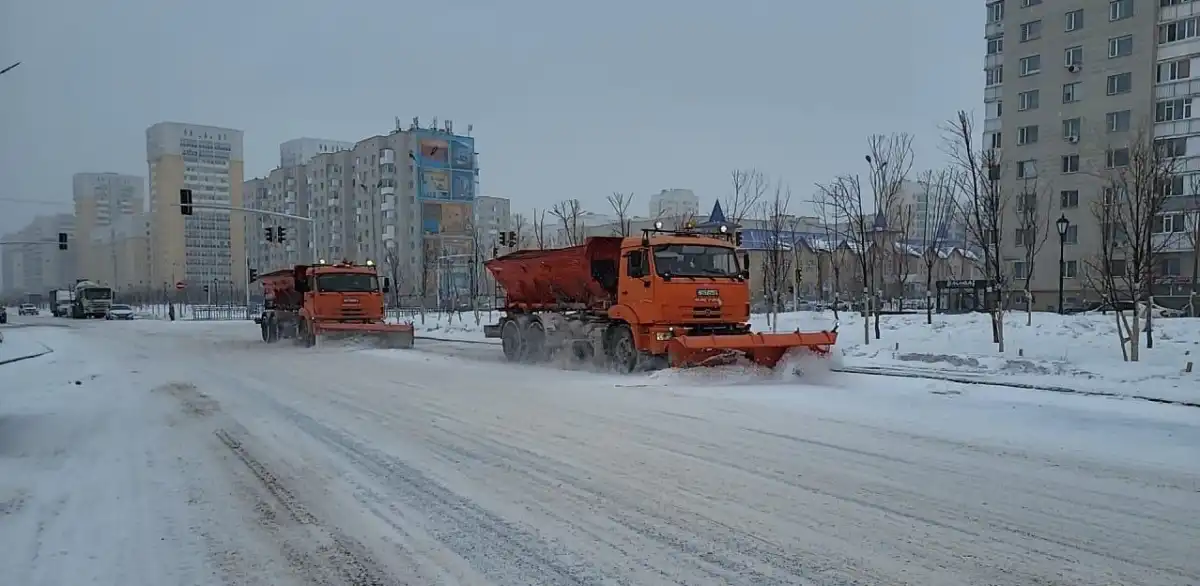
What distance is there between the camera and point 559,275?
18328mm

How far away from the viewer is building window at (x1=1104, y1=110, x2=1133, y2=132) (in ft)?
155

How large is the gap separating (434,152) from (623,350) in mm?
87870

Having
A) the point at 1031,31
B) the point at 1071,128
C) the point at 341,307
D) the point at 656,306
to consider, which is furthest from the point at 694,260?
the point at 1031,31

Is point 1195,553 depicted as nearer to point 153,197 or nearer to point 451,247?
point 451,247

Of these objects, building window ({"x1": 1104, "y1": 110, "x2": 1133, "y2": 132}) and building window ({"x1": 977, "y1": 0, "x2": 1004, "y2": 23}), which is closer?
building window ({"x1": 1104, "y1": 110, "x2": 1133, "y2": 132})

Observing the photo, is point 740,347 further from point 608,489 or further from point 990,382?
point 608,489

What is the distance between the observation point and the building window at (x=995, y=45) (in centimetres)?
5726

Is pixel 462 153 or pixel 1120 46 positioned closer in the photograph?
pixel 1120 46

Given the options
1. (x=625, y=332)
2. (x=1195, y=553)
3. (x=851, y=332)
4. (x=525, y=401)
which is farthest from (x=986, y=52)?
(x=1195, y=553)

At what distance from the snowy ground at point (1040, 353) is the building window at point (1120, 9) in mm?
30193

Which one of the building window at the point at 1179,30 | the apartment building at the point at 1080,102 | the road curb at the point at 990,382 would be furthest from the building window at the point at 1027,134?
the road curb at the point at 990,382

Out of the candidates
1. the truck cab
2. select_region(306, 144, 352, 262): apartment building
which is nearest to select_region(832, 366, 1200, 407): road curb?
the truck cab

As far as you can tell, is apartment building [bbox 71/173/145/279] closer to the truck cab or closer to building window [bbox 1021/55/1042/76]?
building window [bbox 1021/55/1042/76]

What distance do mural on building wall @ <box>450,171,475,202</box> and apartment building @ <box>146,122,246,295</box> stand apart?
27009mm
